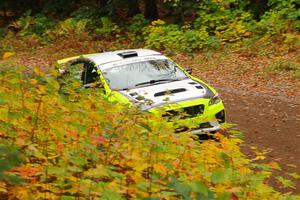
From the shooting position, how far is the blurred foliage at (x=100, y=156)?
3.39 metres

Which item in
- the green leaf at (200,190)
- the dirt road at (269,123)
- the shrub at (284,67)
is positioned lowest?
the dirt road at (269,123)

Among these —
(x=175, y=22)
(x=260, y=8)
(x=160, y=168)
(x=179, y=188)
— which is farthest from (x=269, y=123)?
(x=175, y=22)

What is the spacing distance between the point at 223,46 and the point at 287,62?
419cm

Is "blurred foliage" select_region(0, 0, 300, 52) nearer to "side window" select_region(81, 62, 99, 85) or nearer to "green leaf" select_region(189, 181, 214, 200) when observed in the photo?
"side window" select_region(81, 62, 99, 85)

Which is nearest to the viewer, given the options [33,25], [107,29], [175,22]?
[175,22]

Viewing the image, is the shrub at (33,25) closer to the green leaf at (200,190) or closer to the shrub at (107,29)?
the shrub at (107,29)

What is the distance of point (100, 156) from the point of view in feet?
13.7

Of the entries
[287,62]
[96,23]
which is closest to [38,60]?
[96,23]

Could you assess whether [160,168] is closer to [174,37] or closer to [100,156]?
[100,156]

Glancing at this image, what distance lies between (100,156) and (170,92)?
13.9ft

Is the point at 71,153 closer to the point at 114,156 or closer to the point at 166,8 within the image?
the point at 114,156

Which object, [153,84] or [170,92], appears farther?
[153,84]

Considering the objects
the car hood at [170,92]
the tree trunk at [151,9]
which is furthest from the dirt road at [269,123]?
the tree trunk at [151,9]

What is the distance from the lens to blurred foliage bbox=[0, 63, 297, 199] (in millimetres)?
3387
